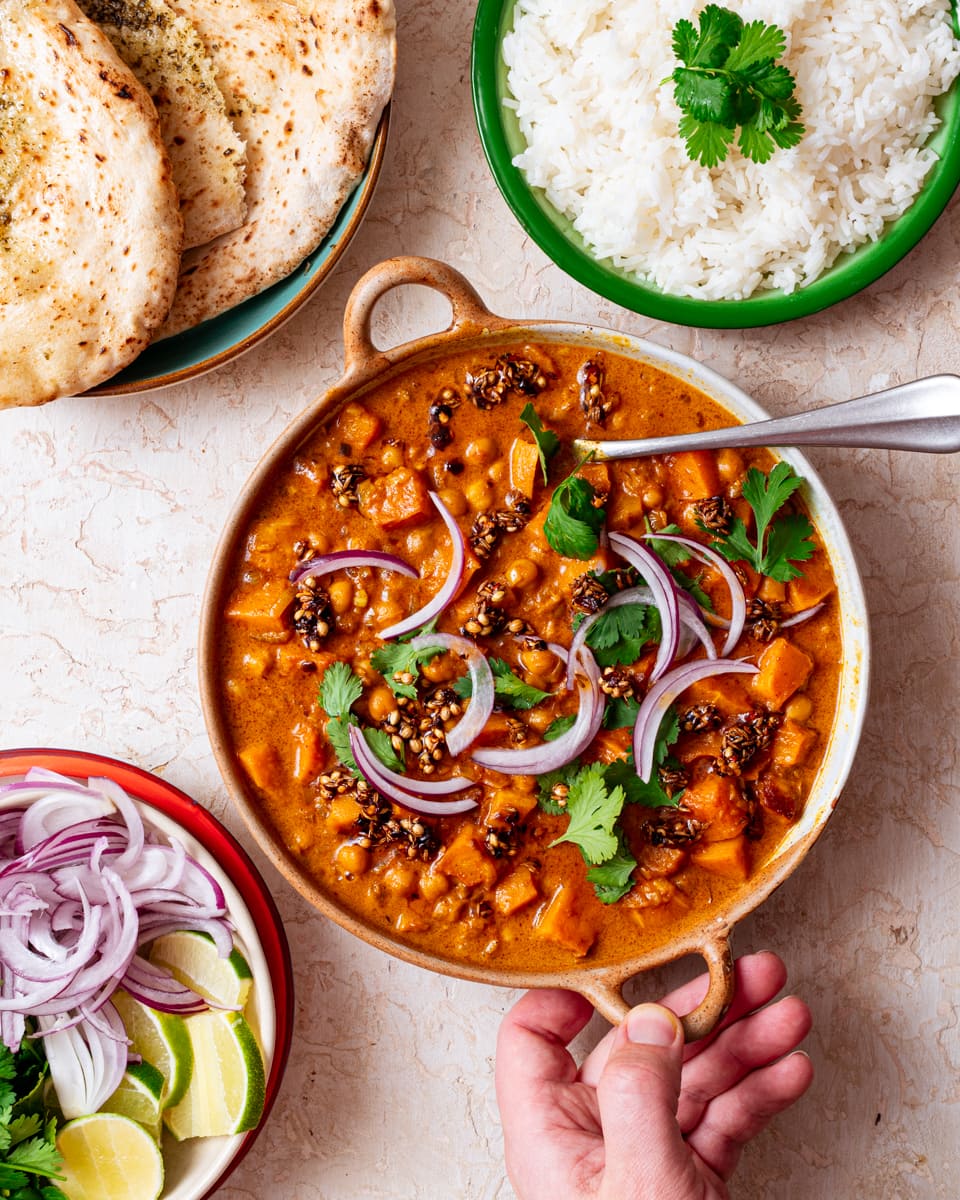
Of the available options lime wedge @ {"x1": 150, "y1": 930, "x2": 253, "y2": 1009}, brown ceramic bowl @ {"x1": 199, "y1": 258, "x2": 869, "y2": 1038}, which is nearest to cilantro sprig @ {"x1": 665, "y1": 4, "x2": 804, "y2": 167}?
brown ceramic bowl @ {"x1": 199, "y1": 258, "x2": 869, "y2": 1038}

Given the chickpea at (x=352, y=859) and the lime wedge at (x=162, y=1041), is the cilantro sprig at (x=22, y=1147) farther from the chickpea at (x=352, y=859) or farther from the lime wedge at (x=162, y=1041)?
the chickpea at (x=352, y=859)

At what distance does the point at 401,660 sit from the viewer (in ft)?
9.41

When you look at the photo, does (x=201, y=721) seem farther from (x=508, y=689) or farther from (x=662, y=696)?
(x=662, y=696)

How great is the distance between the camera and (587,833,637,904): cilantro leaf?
2.83 meters

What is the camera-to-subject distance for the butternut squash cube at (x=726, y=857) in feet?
9.36

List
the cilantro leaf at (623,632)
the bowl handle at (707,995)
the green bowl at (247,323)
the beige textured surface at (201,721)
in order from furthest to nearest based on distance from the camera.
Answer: the beige textured surface at (201,721) → the green bowl at (247,323) → the cilantro leaf at (623,632) → the bowl handle at (707,995)

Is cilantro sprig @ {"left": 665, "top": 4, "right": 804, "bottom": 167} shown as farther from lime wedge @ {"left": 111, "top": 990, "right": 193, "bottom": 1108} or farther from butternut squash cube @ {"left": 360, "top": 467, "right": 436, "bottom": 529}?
lime wedge @ {"left": 111, "top": 990, "right": 193, "bottom": 1108}

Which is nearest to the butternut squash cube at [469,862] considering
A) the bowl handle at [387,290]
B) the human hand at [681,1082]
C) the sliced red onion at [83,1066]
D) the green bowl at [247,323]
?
the human hand at [681,1082]

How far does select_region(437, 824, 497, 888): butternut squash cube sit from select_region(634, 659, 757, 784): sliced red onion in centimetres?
48

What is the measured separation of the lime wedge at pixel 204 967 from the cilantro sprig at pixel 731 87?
8.23ft

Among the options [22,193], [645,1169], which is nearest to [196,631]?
[22,193]

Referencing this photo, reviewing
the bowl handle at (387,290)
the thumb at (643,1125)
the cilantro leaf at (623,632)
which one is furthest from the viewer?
the cilantro leaf at (623,632)

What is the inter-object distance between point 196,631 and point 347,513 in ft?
2.33

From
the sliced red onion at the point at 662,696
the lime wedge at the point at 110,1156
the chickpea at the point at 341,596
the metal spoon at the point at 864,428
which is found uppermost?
the metal spoon at the point at 864,428
